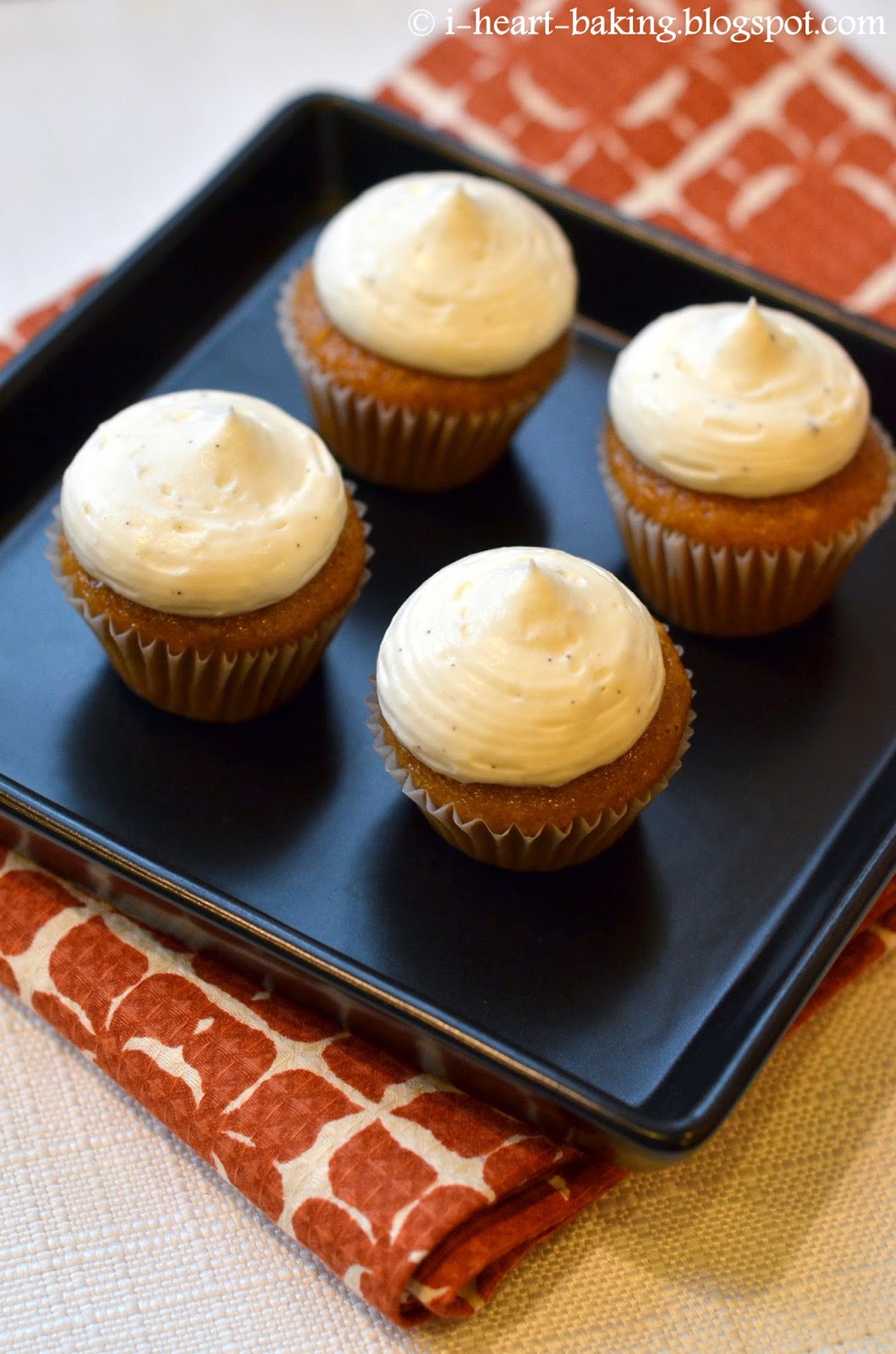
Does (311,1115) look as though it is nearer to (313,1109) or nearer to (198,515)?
(313,1109)

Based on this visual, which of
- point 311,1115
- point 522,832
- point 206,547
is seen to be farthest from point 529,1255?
point 206,547

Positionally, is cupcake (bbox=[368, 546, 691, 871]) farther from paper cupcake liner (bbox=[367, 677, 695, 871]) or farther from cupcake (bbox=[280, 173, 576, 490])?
cupcake (bbox=[280, 173, 576, 490])

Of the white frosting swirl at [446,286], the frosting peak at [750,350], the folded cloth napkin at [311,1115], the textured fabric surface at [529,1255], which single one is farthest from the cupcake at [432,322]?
the textured fabric surface at [529,1255]

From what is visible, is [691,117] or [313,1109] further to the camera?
[691,117]

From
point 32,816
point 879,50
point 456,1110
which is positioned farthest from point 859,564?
point 879,50

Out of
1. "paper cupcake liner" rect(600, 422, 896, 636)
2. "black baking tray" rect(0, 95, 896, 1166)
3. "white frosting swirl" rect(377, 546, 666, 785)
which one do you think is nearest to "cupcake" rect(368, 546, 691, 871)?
"white frosting swirl" rect(377, 546, 666, 785)

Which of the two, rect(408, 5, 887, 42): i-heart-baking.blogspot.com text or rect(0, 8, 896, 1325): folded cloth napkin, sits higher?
rect(408, 5, 887, 42): i-heart-baking.blogspot.com text
